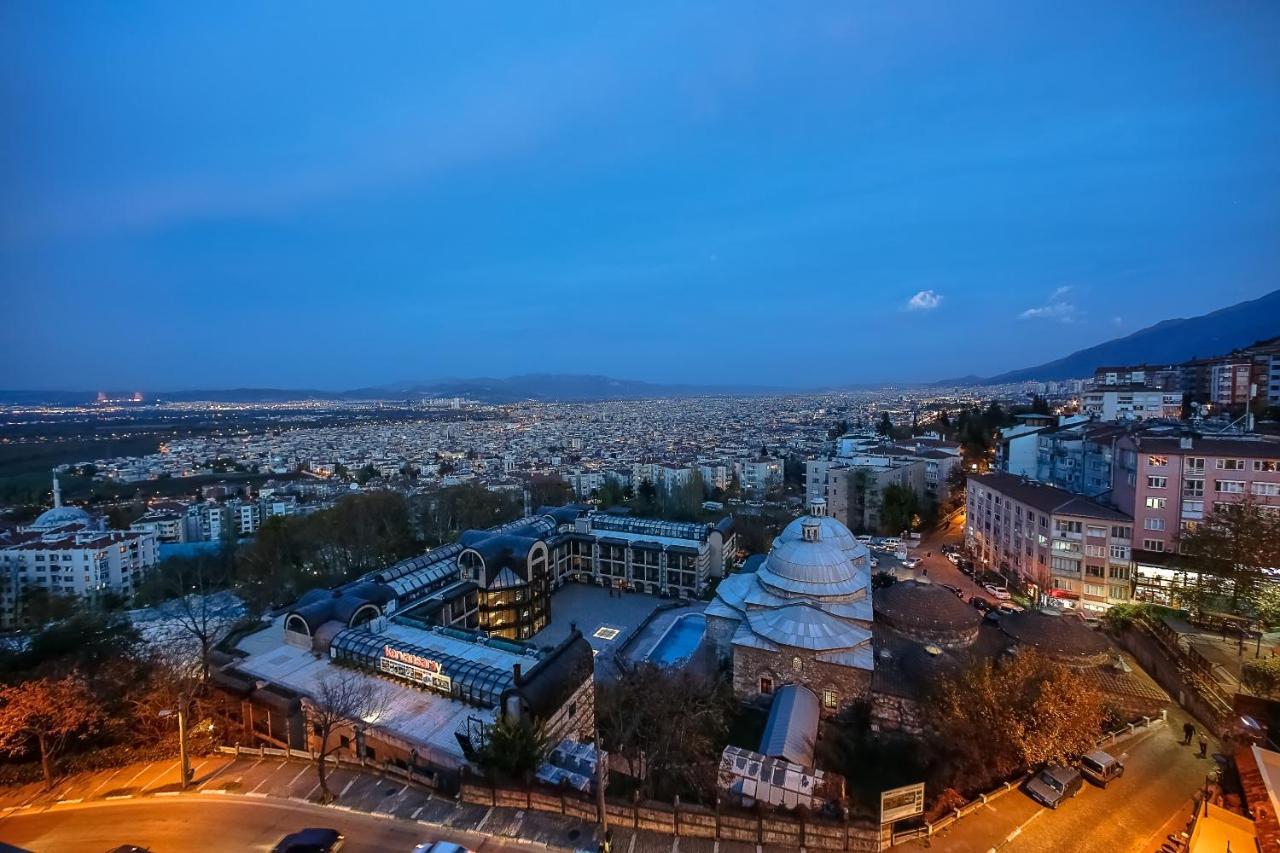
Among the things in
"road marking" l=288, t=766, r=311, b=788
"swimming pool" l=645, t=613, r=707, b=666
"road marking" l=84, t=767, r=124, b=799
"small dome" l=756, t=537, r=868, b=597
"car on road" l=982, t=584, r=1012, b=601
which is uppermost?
"small dome" l=756, t=537, r=868, b=597

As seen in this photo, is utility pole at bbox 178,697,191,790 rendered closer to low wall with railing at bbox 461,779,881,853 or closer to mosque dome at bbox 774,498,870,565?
low wall with railing at bbox 461,779,881,853

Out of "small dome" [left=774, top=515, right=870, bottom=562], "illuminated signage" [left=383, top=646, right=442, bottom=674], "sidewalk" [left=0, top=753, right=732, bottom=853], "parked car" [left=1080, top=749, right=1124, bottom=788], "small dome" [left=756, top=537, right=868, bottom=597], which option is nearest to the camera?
"sidewalk" [left=0, top=753, right=732, bottom=853]

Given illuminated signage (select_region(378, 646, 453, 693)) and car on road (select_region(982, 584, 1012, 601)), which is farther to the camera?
car on road (select_region(982, 584, 1012, 601))

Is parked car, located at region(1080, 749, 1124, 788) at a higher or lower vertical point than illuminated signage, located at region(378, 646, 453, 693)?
lower

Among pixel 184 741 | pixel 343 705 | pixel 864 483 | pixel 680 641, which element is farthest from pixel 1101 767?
pixel 864 483

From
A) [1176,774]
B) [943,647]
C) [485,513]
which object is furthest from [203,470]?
[1176,774]

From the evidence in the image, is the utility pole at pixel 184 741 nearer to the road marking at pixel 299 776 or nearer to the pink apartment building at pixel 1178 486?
the road marking at pixel 299 776

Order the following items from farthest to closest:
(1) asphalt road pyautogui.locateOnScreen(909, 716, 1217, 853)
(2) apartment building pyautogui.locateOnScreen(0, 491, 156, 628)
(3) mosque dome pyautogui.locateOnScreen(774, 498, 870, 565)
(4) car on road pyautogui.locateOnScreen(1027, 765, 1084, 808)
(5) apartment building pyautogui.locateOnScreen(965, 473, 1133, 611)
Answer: (2) apartment building pyautogui.locateOnScreen(0, 491, 156, 628) < (5) apartment building pyautogui.locateOnScreen(965, 473, 1133, 611) < (3) mosque dome pyautogui.locateOnScreen(774, 498, 870, 565) < (4) car on road pyautogui.locateOnScreen(1027, 765, 1084, 808) < (1) asphalt road pyautogui.locateOnScreen(909, 716, 1217, 853)

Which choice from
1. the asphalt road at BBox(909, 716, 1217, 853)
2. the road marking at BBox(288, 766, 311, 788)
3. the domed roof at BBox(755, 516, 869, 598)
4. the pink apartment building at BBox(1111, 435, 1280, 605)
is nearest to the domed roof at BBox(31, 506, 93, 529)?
the road marking at BBox(288, 766, 311, 788)

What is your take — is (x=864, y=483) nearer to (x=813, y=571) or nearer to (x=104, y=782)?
(x=813, y=571)
